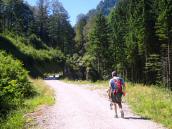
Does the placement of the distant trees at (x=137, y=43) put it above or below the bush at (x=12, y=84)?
above

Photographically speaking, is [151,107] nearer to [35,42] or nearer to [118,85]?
[118,85]

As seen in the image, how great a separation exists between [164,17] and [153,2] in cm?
911

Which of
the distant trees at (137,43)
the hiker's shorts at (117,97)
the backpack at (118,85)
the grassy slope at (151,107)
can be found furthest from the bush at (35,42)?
the backpack at (118,85)

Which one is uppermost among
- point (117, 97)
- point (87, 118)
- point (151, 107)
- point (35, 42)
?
point (35, 42)

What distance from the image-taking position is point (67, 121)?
16.1m

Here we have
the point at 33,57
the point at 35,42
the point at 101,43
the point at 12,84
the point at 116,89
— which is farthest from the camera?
the point at 35,42

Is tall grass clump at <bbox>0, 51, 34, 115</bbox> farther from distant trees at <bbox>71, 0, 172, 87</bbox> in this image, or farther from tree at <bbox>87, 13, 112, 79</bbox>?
tree at <bbox>87, 13, 112, 79</bbox>

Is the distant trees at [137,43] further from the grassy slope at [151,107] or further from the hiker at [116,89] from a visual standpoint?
the hiker at [116,89]

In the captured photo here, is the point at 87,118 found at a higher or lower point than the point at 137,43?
lower

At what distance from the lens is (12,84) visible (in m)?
20.0

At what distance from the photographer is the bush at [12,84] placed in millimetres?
19427

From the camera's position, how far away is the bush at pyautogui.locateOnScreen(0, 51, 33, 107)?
63.7 ft

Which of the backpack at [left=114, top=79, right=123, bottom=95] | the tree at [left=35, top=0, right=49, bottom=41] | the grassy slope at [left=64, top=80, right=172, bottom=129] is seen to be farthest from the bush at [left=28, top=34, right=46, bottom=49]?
the backpack at [left=114, top=79, right=123, bottom=95]

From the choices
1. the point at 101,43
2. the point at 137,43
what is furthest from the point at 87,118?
the point at 101,43
